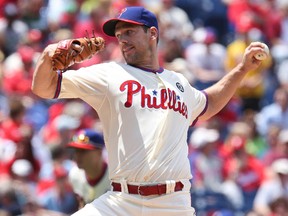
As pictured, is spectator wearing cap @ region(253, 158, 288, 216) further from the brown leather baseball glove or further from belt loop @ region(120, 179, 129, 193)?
the brown leather baseball glove

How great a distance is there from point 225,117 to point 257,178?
5.18 feet

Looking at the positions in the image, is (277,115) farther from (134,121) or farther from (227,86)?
(134,121)

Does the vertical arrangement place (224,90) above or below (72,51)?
below

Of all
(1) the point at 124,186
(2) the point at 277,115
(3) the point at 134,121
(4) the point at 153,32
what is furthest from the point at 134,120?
(2) the point at 277,115

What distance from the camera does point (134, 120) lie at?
583 cm

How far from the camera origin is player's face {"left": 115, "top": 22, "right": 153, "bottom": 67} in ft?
19.8

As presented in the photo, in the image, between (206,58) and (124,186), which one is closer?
(124,186)

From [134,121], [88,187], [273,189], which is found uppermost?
[134,121]

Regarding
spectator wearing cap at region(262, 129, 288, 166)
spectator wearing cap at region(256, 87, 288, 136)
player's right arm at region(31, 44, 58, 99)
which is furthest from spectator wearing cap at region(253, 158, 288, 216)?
player's right arm at region(31, 44, 58, 99)

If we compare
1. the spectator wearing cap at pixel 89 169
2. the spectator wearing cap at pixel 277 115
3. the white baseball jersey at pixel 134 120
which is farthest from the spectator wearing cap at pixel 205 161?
the white baseball jersey at pixel 134 120

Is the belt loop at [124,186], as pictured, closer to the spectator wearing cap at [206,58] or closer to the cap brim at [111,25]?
the cap brim at [111,25]

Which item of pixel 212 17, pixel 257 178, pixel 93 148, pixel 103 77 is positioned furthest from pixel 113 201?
pixel 212 17

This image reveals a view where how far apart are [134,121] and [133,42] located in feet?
1.88

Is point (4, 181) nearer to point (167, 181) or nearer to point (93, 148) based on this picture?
point (93, 148)
